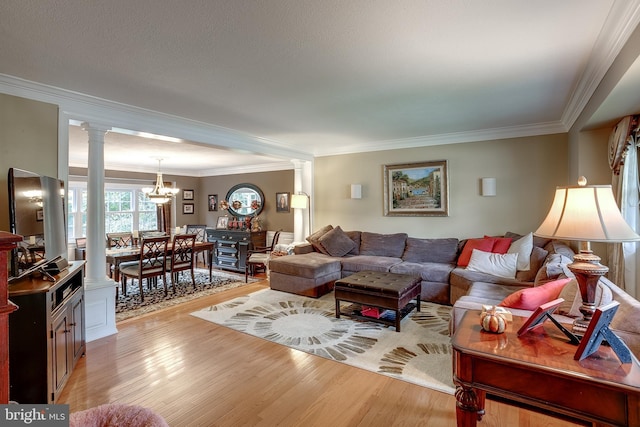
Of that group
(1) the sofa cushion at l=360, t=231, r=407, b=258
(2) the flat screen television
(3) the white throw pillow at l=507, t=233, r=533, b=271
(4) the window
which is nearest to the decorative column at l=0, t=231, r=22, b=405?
(2) the flat screen television

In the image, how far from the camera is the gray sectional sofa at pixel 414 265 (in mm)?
3264

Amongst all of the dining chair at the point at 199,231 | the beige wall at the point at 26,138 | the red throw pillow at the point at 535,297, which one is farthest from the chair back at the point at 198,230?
the red throw pillow at the point at 535,297

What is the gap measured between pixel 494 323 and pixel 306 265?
3.30 metres

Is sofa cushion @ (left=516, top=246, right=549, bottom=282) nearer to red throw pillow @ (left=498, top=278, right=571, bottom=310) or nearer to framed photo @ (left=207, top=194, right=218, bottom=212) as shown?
red throw pillow @ (left=498, top=278, right=571, bottom=310)

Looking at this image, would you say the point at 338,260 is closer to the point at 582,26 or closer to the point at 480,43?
the point at 480,43

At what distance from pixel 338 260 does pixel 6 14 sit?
4353mm

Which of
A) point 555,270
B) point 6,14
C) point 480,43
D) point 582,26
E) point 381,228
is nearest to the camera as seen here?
point 6,14

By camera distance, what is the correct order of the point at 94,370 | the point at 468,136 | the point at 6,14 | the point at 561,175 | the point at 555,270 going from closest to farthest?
the point at 6,14
the point at 94,370
the point at 555,270
the point at 561,175
the point at 468,136

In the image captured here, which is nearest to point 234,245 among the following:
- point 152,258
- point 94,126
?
point 152,258

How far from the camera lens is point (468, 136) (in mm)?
4883

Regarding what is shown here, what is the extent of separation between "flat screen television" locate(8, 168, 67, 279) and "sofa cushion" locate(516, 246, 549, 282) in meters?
4.59

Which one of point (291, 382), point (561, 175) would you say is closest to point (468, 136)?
point (561, 175)

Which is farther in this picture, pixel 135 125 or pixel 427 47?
pixel 135 125

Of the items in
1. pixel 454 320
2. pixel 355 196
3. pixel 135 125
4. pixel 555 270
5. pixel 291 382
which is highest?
pixel 135 125
